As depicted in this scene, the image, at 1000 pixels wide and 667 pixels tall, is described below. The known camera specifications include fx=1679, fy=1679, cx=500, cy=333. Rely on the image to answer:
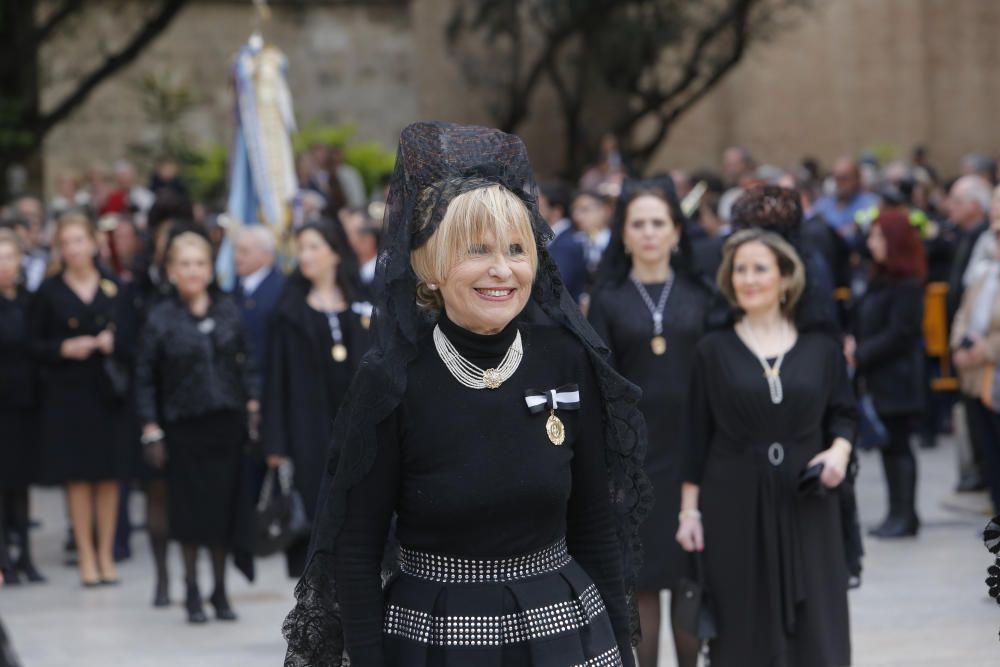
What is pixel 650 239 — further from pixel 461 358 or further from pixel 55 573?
pixel 55 573

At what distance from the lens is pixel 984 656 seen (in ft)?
26.7

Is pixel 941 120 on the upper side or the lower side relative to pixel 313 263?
upper

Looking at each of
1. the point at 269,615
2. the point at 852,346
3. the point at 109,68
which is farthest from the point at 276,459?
the point at 109,68

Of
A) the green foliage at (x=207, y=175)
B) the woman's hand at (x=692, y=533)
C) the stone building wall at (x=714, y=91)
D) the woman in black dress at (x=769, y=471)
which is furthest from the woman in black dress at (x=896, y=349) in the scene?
the stone building wall at (x=714, y=91)

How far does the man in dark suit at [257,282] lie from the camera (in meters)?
10.9

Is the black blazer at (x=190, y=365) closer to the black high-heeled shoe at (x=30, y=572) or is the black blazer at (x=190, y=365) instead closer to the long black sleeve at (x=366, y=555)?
the black high-heeled shoe at (x=30, y=572)

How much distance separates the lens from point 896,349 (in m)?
11.1

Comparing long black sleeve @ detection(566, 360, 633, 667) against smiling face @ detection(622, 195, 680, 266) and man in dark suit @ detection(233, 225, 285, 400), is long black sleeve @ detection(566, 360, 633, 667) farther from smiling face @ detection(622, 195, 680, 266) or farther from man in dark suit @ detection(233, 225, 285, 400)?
man in dark suit @ detection(233, 225, 285, 400)

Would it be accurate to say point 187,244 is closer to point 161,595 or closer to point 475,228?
point 161,595

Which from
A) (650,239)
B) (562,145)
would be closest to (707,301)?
(650,239)

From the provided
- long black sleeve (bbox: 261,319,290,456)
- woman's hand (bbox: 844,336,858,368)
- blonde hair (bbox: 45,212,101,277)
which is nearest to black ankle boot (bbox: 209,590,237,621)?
long black sleeve (bbox: 261,319,290,456)

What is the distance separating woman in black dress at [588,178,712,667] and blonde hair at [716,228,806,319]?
24.3 inches

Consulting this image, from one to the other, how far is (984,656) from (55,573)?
6.29 m

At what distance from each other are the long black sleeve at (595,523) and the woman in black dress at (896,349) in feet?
23.6
